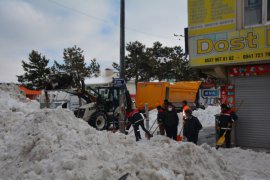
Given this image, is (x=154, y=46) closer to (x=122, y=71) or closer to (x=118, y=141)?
(x=122, y=71)

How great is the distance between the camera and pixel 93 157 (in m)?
6.45

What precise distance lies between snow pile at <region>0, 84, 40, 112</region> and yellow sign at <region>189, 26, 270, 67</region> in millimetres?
6649

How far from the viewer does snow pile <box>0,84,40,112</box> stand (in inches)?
522

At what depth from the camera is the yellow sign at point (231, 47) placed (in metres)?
10.9

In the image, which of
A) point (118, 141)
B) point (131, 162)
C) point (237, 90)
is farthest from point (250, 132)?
point (131, 162)

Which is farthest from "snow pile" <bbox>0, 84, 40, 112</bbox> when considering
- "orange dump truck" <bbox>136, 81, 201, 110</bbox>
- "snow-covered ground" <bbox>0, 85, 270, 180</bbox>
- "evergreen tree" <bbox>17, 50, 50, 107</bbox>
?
"evergreen tree" <bbox>17, 50, 50, 107</bbox>

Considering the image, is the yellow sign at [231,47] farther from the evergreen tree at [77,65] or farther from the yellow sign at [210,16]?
the evergreen tree at [77,65]

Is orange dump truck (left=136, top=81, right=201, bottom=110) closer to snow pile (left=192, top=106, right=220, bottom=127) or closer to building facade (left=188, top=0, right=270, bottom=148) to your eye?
snow pile (left=192, top=106, right=220, bottom=127)

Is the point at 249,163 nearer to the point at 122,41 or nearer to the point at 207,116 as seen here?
the point at 122,41

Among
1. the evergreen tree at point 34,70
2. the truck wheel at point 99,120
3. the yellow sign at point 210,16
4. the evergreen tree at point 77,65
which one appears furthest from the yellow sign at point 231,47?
the evergreen tree at point 34,70

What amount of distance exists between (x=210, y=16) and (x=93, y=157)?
7229 millimetres

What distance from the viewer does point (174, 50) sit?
171 feet

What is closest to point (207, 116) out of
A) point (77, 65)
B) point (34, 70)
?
point (77, 65)

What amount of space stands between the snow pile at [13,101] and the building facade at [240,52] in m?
6.65
